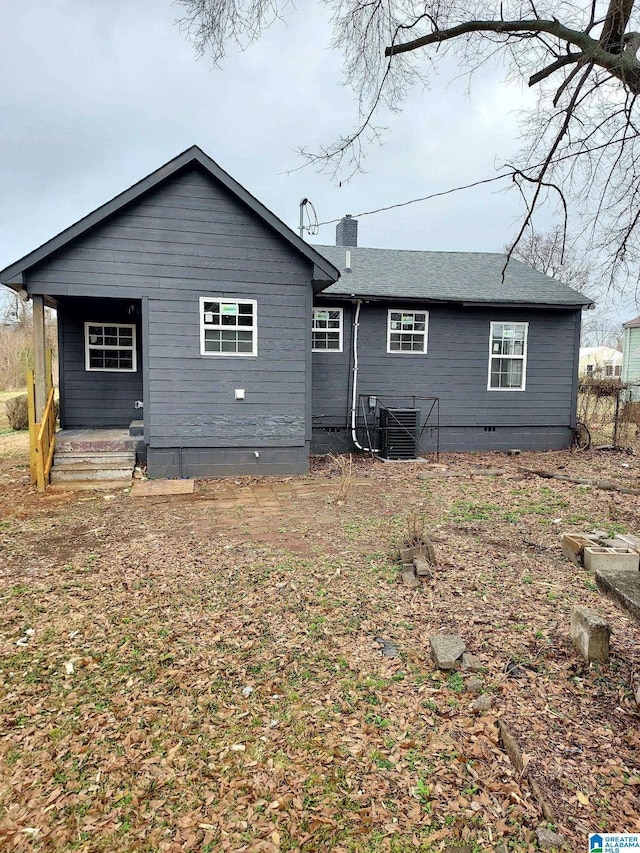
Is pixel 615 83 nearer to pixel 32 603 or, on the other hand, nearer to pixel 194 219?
pixel 194 219

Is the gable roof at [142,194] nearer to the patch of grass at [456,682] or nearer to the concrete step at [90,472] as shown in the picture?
the concrete step at [90,472]

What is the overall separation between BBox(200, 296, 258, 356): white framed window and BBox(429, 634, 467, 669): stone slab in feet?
21.7

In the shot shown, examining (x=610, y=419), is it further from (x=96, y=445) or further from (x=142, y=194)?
(x=96, y=445)

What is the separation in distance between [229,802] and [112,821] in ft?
1.52

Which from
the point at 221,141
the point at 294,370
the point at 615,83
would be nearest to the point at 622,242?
the point at 615,83

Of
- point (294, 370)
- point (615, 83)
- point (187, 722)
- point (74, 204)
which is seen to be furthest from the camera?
point (74, 204)

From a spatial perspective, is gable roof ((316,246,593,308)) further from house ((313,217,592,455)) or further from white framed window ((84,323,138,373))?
white framed window ((84,323,138,373))

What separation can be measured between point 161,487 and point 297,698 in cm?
588

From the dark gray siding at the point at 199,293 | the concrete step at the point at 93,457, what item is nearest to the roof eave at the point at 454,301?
the dark gray siding at the point at 199,293

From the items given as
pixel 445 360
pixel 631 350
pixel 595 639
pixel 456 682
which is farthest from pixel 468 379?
pixel 631 350

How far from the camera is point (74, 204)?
2089cm

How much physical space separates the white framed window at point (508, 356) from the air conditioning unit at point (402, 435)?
2633 millimetres

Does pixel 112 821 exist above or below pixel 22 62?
below

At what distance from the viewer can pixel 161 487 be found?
8.27m
